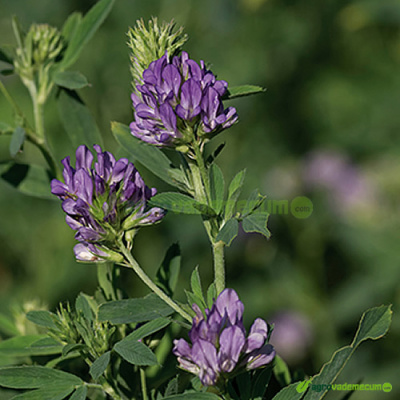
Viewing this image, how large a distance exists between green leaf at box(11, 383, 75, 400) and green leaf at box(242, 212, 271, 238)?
0.34 meters

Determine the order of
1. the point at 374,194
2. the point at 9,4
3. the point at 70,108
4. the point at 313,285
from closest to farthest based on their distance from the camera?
1. the point at 70,108
2. the point at 313,285
3. the point at 374,194
4. the point at 9,4

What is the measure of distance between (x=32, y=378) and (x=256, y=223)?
1.25 feet

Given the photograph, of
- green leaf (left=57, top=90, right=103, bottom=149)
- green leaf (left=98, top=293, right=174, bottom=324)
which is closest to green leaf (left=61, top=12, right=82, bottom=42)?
green leaf (left=57, top=90, right=103, bottom=149)

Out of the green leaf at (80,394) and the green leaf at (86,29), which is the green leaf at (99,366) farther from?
the green leaf at (86,29)

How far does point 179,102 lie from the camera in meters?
0.80

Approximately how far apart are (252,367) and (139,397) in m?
0.29

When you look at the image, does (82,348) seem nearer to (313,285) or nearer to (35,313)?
(35,313)

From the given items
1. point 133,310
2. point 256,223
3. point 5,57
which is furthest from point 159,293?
point 5,57

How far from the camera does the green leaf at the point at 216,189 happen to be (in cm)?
83

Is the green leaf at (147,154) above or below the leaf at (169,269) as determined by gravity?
above

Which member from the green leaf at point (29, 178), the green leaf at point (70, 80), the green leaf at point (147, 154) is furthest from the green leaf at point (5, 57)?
the green leaf at point (147, 154)

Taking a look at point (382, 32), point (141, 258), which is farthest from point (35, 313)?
point (382, 32)

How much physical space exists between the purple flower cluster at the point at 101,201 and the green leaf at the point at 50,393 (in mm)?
188

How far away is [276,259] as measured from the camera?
100 inches
